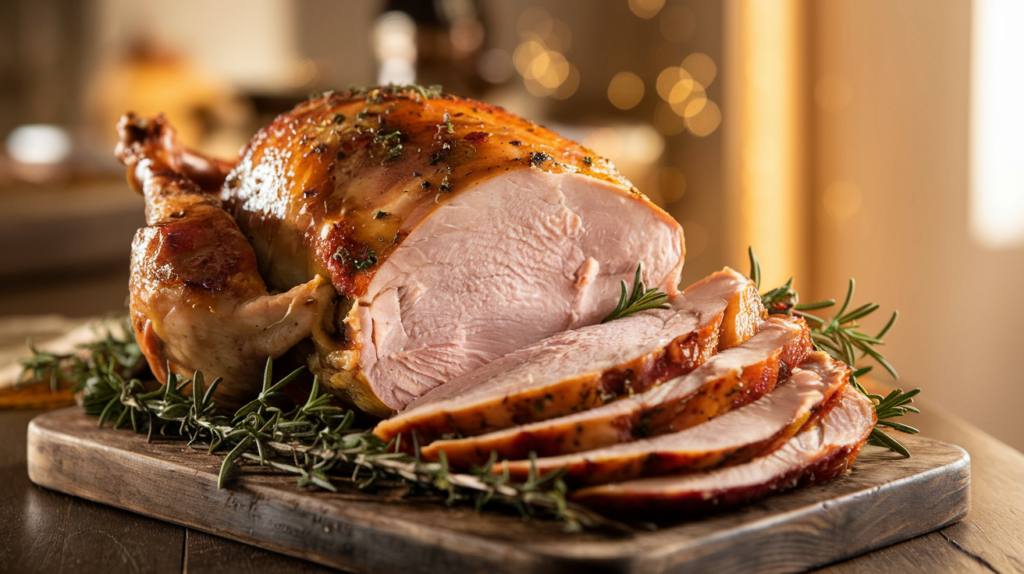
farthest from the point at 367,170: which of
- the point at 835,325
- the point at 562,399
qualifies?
the point at 835,325

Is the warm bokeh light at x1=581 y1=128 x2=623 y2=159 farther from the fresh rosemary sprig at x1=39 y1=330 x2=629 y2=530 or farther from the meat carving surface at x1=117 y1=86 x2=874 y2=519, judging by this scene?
the fresh rosemary sprig at x1=39 y1=330 x2=629 y2=530

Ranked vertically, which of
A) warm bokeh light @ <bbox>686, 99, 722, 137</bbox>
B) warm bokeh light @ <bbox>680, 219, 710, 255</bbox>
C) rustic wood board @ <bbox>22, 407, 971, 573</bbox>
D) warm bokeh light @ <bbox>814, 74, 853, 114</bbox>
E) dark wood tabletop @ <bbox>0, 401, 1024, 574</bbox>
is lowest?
warm bokeh light @ <bbox>680, 219, 710, 255</bbox>

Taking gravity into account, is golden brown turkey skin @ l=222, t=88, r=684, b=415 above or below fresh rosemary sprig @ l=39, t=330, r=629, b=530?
above

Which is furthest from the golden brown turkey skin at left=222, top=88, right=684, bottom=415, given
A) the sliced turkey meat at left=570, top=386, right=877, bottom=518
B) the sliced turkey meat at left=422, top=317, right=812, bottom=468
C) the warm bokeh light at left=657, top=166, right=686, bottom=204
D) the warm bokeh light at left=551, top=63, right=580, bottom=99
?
the warm bokeh light at left=551, top=63, right=580, bottom=99

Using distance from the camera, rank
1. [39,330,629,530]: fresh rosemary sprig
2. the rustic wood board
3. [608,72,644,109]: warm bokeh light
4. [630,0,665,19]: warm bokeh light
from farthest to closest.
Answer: [608,72,644,109]: warm bokeh light < [630,0,665,19]: warm bokeh light < [39,330,629,530]: fresh rosemary sprig < the rustic wood board

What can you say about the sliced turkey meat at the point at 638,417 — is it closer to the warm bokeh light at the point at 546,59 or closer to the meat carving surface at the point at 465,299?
the meat carving surface at the point at 465,299

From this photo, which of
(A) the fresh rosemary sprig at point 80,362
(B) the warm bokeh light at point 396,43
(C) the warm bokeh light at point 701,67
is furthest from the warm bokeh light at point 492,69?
(A) the fresh rosemary sprig at point 80,362
